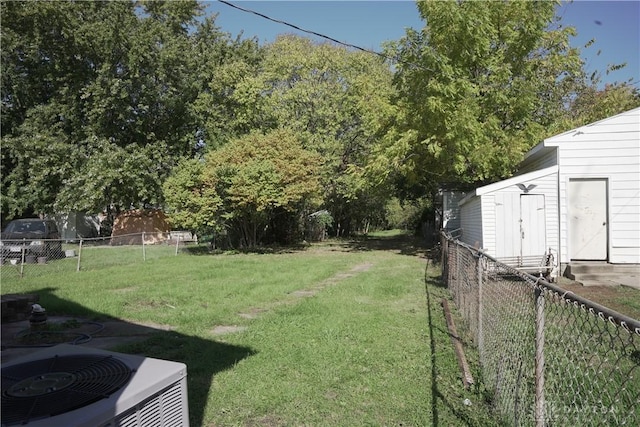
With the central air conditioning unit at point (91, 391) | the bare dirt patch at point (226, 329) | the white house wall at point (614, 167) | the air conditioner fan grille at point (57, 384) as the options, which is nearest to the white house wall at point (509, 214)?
the white house wall at point (614, 167)

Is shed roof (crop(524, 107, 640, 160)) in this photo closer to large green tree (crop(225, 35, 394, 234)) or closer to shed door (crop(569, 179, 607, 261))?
shed door (crop(569, 179, 607, 261))

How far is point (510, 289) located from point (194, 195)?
15.9 metres

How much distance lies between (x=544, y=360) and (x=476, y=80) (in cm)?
1282

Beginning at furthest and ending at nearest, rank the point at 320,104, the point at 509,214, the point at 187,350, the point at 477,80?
1. the point at 320,104
2. the point at 477,80
3. the point at 509,214
4. the point at 187,350

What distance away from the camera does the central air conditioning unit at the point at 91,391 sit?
1.77 m

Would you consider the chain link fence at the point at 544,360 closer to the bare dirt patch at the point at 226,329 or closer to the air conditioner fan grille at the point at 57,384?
the air conditioner fan grille at the point at 57,384

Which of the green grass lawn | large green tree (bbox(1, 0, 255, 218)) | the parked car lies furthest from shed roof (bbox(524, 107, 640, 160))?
large green tree (bbox(1, 0, 255, 218))

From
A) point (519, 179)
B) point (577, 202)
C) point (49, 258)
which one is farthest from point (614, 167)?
point (49, 258)

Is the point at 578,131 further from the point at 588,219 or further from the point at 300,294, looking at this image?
the point at 300,294

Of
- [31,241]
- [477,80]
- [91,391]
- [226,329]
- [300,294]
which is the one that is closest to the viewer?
[91,391]

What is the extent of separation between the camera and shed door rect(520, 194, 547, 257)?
11.3 m

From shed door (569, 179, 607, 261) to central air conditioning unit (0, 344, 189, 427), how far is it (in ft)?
37.8

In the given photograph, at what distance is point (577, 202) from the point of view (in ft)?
37.2

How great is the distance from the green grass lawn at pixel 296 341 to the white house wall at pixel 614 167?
4345 mm
